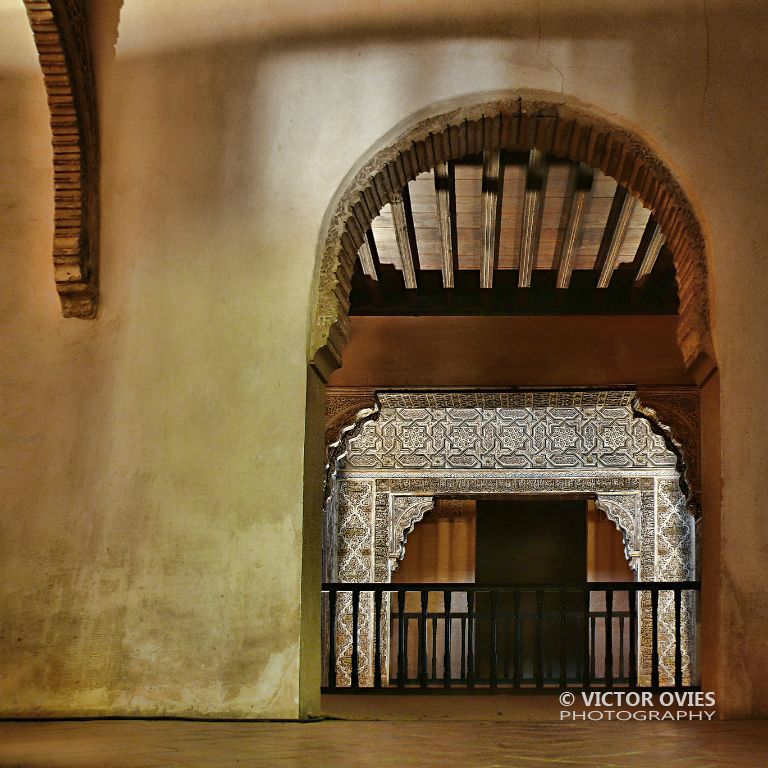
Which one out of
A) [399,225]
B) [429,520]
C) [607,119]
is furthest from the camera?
[429,520]

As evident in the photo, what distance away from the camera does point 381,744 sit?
12.0 feet

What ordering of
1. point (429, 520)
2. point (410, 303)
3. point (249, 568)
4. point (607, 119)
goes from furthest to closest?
point (429, 520) < point (410, 303) < point (607, 119) < point (249, 568)

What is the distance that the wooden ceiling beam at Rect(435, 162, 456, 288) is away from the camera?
6.50 metres

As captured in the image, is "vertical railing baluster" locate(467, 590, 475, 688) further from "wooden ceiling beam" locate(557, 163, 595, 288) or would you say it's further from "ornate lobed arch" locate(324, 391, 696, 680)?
"ornate lobed arch" locate(324, 391, 696, 680)

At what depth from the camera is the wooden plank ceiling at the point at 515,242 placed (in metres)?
6.64

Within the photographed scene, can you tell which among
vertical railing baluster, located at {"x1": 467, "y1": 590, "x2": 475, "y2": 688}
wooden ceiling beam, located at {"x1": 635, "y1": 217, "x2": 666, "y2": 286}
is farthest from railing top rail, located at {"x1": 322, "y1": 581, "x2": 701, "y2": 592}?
wooden ceiling beam, located at {"x1": 635, "y1": 217, "x2": 666, "y2": 286}

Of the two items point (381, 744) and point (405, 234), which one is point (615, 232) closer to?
point (405, 234)

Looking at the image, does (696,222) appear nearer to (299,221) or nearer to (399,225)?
(299,221)

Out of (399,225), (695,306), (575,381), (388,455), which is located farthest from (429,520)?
(695,306)

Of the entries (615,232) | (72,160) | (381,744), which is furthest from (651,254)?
(381,744)

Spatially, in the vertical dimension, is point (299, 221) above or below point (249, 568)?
above

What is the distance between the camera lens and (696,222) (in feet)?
15.1

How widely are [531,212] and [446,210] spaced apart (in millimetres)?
539

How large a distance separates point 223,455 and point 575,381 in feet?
19.0
